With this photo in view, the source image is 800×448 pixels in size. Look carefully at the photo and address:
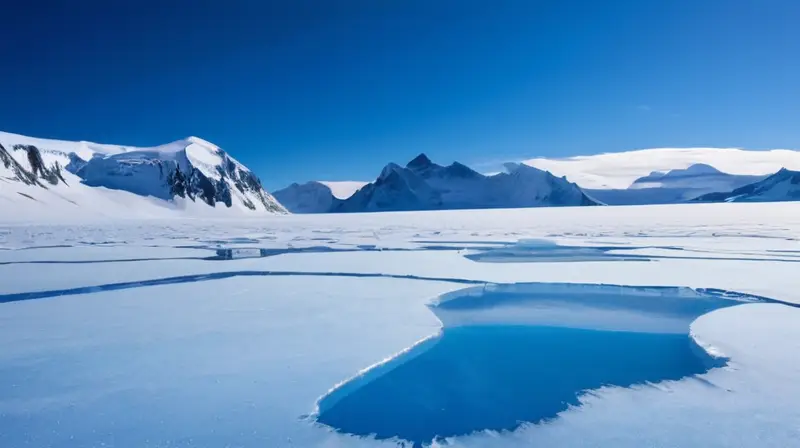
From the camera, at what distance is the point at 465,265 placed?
1327 cm

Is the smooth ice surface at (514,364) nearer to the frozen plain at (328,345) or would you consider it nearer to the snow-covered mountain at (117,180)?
the frozen plain at (328,345)

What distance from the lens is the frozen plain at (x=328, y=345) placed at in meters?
3.61

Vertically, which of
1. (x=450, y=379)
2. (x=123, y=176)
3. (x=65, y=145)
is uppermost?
(x=65, y=145)

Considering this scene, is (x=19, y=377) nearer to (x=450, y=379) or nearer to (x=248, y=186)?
(x=450, y=379)

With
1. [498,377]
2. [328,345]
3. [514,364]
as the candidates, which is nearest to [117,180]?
[328,345]

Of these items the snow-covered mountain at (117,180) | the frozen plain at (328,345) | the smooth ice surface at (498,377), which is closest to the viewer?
the frozen plain at (328,345)

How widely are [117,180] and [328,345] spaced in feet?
395

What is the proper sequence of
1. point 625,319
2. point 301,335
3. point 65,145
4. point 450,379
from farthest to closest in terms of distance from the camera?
1. point 65,145
2. point 625,319
3. point 301,335
4. point 450,379

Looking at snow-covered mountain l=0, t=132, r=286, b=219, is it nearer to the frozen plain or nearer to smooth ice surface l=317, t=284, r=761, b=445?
the frozen plain

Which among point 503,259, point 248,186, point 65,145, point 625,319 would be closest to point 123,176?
point 65,145

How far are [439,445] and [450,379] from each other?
1440 mm

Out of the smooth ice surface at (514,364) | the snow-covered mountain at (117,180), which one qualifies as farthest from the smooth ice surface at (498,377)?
the snow-covered mountain at (117,180)

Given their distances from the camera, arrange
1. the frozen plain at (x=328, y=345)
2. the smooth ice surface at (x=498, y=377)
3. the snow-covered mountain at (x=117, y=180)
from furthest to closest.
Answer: the snow-covered mountain at (x=117, y=180) < the smooth ice surface at (x=498, y=377) < the frozen plain at (x=328, y=345)

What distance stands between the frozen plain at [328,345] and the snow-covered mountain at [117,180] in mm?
72162
